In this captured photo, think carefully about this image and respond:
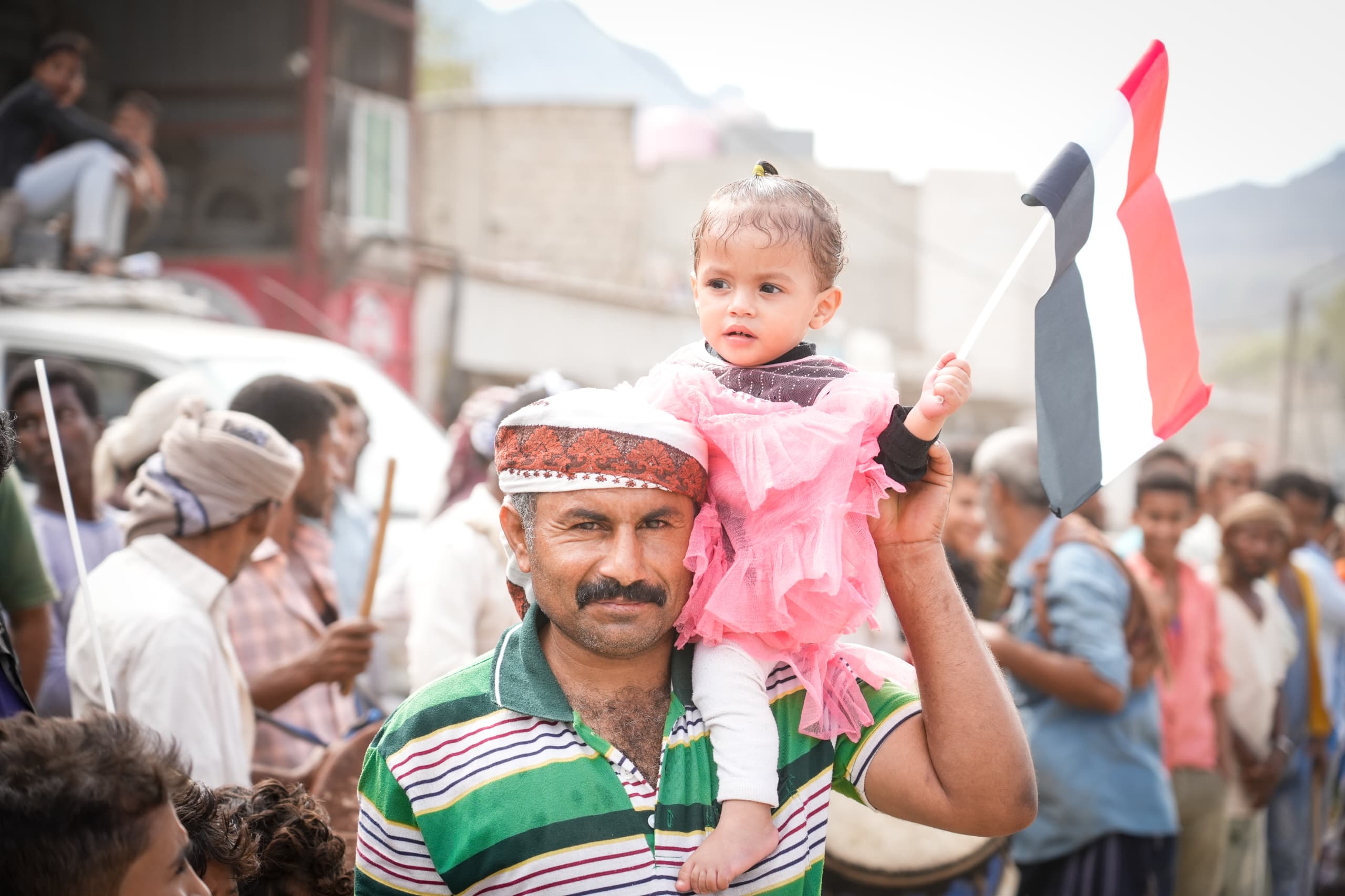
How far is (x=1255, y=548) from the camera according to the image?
6.60 m

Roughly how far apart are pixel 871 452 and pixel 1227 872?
17.7 feet

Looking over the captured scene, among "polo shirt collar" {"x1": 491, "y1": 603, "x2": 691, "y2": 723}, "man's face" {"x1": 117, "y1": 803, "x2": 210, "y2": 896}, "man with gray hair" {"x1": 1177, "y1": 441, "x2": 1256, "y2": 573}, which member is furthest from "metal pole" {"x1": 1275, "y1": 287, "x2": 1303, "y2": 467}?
"man's face" {"x1": 117, "y1": 803, "x2": 210, "y2": 896}

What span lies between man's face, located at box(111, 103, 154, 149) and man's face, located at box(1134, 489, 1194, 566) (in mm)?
9572

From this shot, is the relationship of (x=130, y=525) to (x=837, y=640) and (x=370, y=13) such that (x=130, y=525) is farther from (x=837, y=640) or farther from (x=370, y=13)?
(x=370, y=13)

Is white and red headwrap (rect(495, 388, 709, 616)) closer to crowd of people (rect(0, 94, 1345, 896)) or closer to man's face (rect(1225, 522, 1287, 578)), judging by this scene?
crowd of people (rect(0, 94, 1345, 896))

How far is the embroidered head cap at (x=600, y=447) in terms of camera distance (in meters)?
2.10

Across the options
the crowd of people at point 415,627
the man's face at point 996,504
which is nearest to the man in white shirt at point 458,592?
the crowd of people at point 415,627

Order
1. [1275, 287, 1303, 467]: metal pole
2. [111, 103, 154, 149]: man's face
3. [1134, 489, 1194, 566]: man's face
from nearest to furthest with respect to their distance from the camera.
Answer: [1134, 489, 1194, 566]: man's face < [111, 103, 154, 149]: man's face < [1275, 287, 1303, 467]: metal pole

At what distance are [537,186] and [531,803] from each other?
24.8m

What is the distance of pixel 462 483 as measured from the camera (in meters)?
5.08

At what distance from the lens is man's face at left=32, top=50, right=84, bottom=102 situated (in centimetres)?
873

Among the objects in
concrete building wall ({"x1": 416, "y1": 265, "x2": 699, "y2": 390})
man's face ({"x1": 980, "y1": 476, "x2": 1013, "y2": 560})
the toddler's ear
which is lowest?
concrete building wall ({"x1": 416, "y1": 265, "x2": 699, "y2": 390})

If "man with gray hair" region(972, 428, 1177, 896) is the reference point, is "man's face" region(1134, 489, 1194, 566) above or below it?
above

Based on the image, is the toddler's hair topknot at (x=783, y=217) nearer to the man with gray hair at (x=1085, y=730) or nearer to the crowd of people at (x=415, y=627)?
the crowd of people at (x=415, y=627)
